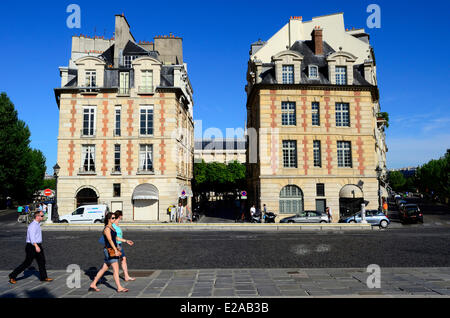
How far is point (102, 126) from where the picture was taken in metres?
30.4

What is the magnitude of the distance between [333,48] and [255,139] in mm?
14906

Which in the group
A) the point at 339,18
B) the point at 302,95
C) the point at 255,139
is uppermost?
the point at 339,18

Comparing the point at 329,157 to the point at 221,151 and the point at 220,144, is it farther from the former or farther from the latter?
the point at 220,144

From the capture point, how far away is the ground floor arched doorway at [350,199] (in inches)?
1171

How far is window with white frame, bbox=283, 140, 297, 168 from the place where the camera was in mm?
30062

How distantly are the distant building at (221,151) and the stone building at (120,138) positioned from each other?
8103cm

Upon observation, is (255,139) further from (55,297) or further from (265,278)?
(55,297)

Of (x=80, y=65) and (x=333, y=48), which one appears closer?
(x=80, y=65)

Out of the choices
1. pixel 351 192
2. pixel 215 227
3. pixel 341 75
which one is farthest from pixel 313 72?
pixel 215 227

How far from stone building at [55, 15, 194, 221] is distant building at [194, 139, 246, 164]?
8103 centimetres

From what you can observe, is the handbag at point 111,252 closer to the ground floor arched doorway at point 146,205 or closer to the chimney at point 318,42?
the ground floor arched doorway at point 146,205

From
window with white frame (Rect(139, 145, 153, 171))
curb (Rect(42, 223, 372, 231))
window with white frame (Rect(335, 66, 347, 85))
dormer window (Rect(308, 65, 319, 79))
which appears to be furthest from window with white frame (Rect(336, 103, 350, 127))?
window with white frame (Rect(139, 145, 153, 171))
